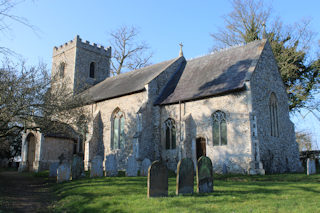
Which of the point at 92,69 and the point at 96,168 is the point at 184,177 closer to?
the point at 96,168

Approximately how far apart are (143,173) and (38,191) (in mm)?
5024

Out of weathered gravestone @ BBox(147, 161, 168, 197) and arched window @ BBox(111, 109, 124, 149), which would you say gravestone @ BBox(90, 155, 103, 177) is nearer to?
weathered gravestone @ BBox(147, 161, 168, 197)

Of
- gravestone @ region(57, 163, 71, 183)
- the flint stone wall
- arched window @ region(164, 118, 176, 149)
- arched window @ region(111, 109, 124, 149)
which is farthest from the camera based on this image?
arched window @ region(111, 109, 124, 149)

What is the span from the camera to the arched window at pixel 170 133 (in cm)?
1888

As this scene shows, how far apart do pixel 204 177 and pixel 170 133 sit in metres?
10.5

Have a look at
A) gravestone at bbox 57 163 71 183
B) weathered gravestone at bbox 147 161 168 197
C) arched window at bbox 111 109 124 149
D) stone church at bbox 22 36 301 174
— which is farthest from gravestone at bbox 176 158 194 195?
arched window at bbox 111 109 124 149

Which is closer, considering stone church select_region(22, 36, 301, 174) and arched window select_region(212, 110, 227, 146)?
stone church select_region(22, 36, 301, 174)

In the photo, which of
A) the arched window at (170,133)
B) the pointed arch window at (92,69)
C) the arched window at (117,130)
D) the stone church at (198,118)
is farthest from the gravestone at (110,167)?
the pointed arch window at (92,69)

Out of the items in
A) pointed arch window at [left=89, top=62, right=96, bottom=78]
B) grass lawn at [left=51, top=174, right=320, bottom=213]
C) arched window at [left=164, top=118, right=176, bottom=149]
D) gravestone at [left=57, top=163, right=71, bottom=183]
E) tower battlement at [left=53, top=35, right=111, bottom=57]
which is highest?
tower battlement at [left=53, top=35, right=111, bottom=57]

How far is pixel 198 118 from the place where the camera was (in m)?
17.7

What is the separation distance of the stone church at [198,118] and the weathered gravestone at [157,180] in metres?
6.22

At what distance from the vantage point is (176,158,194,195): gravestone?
26.6 feet

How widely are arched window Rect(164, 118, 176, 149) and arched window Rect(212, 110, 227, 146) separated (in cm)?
297

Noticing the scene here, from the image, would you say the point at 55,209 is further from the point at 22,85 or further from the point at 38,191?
the point at 22,85
